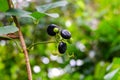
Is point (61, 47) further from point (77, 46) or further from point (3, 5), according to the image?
point (77, 46)

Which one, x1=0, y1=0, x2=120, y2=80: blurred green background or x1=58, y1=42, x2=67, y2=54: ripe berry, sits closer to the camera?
x1=58, y1=42, x2=67, y2=54: ripe berry

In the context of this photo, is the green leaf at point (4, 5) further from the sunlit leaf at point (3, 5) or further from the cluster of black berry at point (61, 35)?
the cluster of black berry at point (61, 35)

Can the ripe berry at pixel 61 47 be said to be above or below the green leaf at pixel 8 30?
below

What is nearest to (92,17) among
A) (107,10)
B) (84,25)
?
(107,10)

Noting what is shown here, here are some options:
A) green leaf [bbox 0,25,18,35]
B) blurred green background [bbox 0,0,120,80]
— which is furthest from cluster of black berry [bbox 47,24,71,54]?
blurred green background [bbox 0,0,120,80]

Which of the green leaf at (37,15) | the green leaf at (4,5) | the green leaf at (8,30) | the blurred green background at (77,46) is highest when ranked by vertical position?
the green leaf at (4,5)

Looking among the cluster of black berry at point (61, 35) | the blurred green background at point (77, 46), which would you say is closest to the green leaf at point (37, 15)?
the cluster of black berry at point (61, 35)

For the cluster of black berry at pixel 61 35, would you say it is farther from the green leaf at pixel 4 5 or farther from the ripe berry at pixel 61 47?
the green leaf at pixel 4 5

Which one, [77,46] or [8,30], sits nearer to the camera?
[8,30]

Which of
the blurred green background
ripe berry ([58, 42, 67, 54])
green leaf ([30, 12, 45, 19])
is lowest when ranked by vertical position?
the blurred green background

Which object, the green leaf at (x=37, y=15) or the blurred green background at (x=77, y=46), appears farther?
the blurred green background at (x=77, y=46)

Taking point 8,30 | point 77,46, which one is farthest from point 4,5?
point 77,46

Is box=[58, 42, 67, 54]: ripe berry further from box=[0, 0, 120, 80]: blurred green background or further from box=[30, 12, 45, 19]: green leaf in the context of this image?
box=[0, 0, 120, 80]: blurred green background
